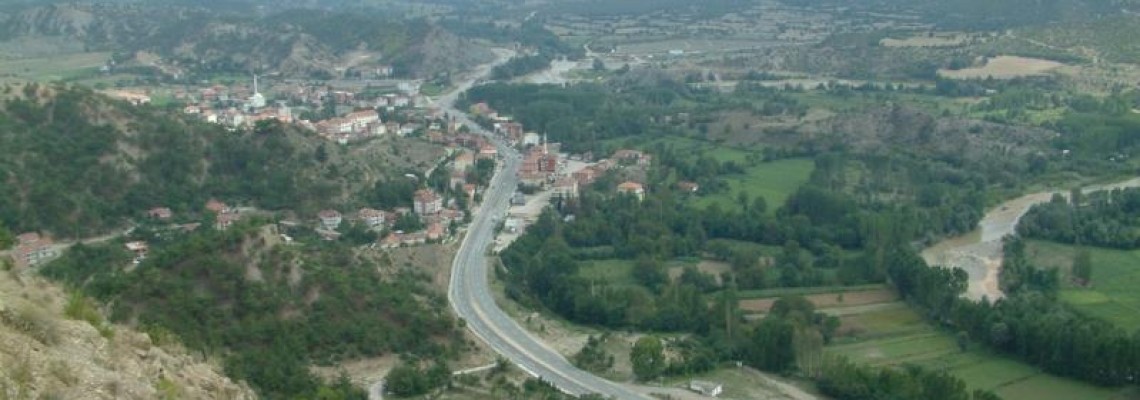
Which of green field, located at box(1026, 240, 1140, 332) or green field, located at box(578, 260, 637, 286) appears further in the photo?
green field, located at box(578, 260, 637, 286)

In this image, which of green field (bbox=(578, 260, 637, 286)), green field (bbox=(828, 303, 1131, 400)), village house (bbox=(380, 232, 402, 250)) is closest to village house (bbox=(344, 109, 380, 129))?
A: village house (bbox=(380, 232, 402, 250))

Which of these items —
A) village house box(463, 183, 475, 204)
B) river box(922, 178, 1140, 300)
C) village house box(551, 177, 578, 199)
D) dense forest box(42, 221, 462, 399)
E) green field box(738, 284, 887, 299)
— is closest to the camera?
dense forest box(42, 221, 462, 399)

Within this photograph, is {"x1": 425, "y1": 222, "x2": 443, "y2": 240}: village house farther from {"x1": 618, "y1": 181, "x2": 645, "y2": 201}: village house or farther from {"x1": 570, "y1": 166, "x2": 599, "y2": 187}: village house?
{"x1": 570, "y1": 166, "x2": 599, "y2": 187}: village house

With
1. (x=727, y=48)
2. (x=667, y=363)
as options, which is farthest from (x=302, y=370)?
(x=727, y=48)

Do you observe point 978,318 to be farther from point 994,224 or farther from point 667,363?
point 994,224

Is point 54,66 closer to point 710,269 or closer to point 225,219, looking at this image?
point 225,219
